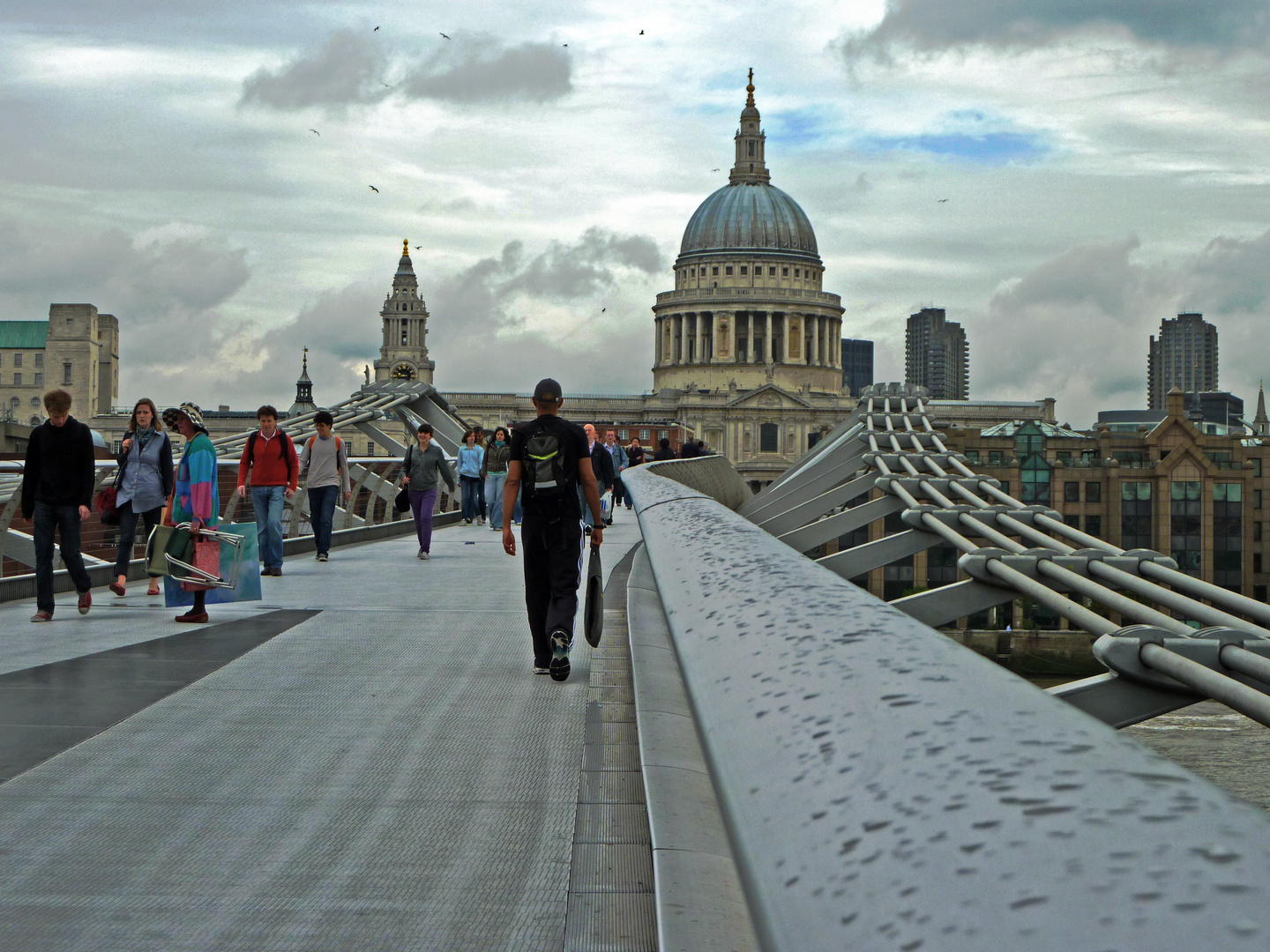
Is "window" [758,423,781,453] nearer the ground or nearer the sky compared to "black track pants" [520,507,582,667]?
nearer the sky

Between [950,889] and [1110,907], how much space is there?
0.40 ft

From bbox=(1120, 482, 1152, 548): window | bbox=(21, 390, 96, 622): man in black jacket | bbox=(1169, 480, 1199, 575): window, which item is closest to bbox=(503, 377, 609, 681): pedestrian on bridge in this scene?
bbox=(21, 390, 96, 622): man in black jacket

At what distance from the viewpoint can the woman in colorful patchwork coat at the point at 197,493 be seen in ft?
31.9

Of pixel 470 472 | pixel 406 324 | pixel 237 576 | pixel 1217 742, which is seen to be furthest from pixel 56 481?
pixel 406 324

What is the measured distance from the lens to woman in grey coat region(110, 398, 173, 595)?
11203mm

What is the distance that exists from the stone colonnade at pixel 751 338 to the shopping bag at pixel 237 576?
13823cm

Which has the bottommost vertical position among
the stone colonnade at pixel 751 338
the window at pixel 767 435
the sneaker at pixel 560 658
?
the sneaker at pixel 560 658

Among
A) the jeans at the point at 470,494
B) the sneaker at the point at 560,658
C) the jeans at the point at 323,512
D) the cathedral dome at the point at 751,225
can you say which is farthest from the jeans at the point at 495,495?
the cathedral dome at the point at 751,225

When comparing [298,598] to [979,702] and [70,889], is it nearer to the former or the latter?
[70,889]

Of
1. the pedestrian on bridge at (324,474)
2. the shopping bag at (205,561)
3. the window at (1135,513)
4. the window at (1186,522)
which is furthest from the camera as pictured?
the window at (1135,513)

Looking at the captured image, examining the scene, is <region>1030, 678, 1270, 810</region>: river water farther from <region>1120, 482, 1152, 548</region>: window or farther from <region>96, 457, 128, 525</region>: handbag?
<region>1120, 482, 1152, 548</region>: window

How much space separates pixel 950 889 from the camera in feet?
3.13

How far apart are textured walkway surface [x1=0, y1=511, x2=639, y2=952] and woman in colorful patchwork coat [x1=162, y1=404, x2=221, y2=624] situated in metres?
1.14

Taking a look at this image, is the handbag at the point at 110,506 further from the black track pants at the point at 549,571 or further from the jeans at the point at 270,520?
the black track pants at the point at 549,571
